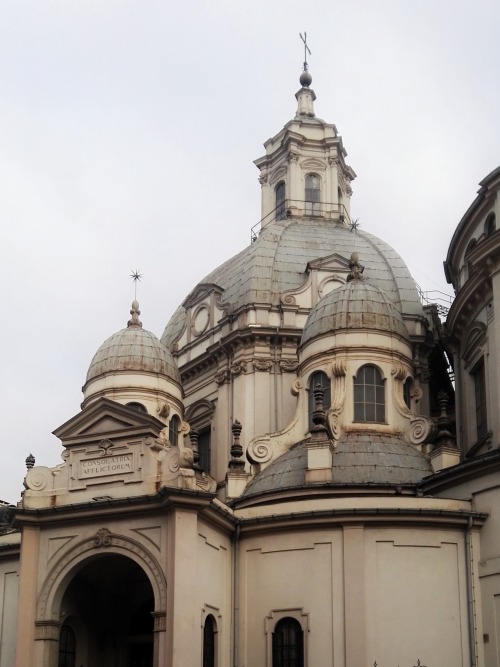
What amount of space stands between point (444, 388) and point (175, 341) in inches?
479

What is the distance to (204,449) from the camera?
159 feet

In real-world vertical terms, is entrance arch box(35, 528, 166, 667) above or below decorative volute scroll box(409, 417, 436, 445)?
below

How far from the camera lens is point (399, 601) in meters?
33.8

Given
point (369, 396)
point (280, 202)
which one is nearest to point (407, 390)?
point (369, 396)

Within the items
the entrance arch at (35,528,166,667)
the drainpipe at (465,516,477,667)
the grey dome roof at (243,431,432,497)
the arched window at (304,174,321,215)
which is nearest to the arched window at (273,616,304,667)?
the entrance arch at (35,528,166,667)

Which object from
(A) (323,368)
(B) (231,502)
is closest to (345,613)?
(B) (231,502)

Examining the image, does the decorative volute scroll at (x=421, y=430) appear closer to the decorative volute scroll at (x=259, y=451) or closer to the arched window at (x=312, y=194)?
the decorative volute scroll at (x=259, y=451)

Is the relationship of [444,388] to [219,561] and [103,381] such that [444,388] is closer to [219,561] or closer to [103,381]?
[103,381]

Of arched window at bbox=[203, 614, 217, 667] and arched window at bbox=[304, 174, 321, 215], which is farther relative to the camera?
arched window at bbox=[304, 174, 321, 215]

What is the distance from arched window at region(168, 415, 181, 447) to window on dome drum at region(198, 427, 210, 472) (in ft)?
8.39

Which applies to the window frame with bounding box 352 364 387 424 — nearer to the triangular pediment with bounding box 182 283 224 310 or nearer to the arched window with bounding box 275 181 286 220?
the triangular pediment with bounding box 182 283 224 310

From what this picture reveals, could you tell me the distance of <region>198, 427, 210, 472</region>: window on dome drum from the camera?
48188 mm

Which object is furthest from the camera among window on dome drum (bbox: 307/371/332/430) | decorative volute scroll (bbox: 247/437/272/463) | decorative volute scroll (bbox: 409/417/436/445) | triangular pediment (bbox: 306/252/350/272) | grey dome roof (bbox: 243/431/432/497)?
triangular pediment (bbox: 306/252/350/272)

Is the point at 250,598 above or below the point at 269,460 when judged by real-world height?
below
